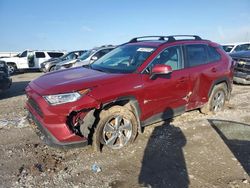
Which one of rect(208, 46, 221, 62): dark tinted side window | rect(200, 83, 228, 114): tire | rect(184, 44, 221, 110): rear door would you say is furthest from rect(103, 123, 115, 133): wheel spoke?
rect(208, 46, 221, 62): dark tinted side window

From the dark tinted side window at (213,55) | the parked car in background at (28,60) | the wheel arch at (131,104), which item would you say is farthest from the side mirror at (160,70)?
the parked car in background at (28,60)

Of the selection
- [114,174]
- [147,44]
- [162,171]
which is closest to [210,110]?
[147,44]

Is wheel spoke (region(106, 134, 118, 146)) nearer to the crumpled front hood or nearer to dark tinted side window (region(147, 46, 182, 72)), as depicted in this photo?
the crumpled front hood

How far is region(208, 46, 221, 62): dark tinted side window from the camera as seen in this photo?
234 inches

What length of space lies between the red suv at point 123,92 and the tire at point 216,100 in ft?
0.41

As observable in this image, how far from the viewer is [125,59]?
16.5 feet

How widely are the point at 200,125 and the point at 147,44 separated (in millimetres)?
2087

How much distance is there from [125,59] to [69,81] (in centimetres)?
136

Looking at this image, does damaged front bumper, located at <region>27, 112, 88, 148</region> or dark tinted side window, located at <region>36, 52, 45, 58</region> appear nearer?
damaged front bumper, located at <region>27, 112, 88, 148</region>

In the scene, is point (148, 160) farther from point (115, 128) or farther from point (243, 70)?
point (243, 70)

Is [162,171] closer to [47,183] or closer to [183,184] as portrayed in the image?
[183,184]

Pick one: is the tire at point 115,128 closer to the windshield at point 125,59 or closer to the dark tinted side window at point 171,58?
the windshield at point 125,59

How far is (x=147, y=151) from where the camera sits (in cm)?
437

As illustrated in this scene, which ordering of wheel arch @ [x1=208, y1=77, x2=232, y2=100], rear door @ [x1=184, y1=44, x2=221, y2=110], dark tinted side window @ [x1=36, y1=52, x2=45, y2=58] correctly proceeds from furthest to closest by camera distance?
dark tinted side window @ [x1=36, y1=52, x2=45, y2=58] < wheel arch @ [x1=208, y1=77, x2=232, y2=100] < rear door @ [x1=184, y1=44, x2=221, y2=110]
